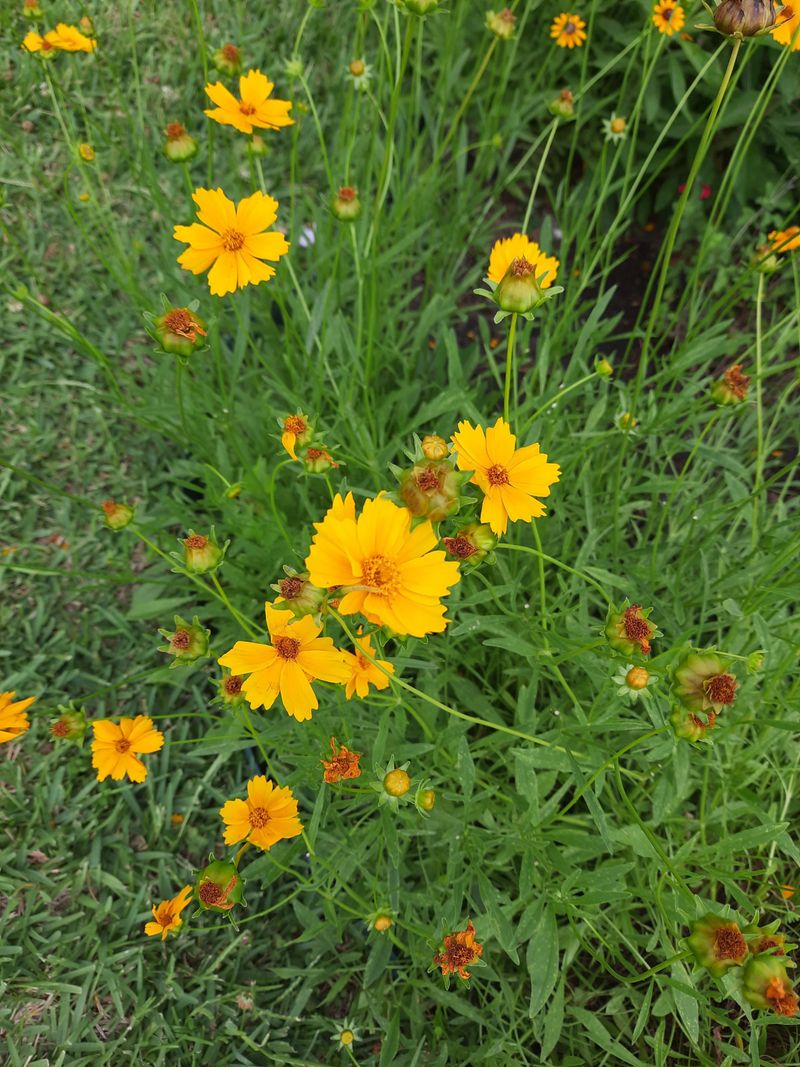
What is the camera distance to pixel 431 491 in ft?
2.63

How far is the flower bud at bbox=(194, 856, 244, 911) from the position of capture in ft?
3.24

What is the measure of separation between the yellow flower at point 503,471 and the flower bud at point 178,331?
0.40m

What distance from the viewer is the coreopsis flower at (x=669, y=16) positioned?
135 cm

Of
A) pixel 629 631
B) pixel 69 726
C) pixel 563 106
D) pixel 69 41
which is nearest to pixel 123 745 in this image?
pixel 69 726

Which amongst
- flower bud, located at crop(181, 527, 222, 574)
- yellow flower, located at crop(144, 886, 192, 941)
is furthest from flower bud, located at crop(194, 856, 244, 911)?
flower bud, located at crop(181, 527, 222, 574)

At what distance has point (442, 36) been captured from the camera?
232cm

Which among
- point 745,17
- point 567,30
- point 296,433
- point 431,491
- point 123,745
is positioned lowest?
point 123,745

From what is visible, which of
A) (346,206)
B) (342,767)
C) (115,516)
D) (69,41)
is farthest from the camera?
(69,41)

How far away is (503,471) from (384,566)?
251 mm

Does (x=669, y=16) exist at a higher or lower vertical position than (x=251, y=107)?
higher

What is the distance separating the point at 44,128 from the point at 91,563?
139cm

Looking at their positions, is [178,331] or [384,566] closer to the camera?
[384,566]

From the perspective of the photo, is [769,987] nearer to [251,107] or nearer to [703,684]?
[703,684]

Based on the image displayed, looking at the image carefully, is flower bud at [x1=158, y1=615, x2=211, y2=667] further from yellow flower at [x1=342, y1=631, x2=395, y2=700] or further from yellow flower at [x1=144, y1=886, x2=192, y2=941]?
yellow flower at [x1=144, y1=886, x2=192, y2=941]
